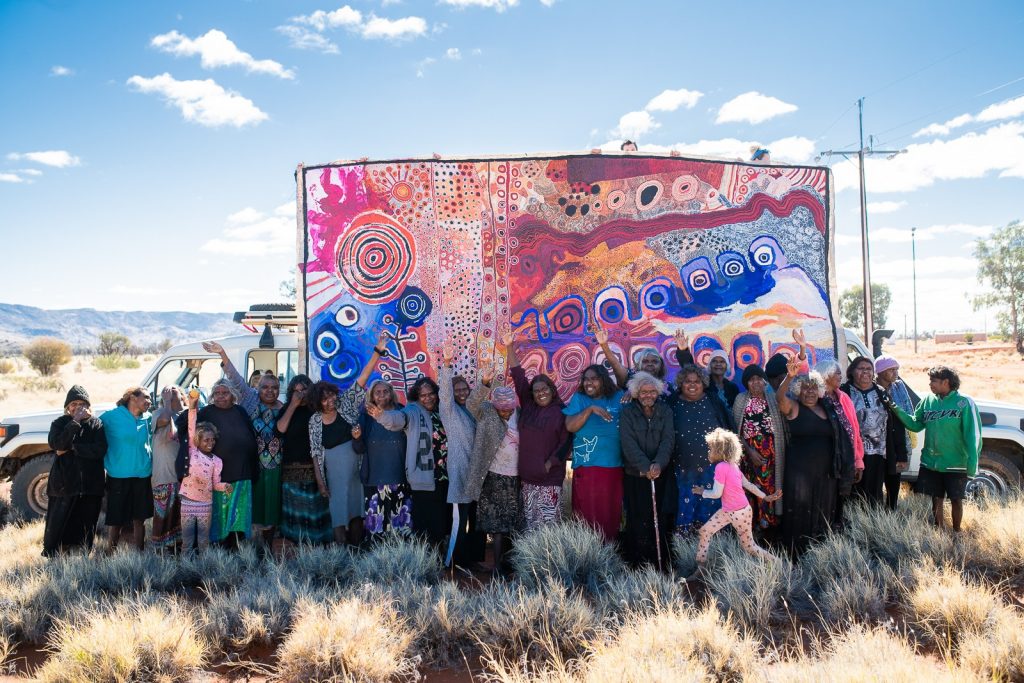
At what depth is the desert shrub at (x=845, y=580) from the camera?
4559 millimetres

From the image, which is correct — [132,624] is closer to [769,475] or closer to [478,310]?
[478,310]

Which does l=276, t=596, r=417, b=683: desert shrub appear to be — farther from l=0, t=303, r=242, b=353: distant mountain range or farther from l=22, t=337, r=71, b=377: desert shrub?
l=0, t=303, r=242, b=353: distant mountain range

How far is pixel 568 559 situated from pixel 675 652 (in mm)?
1534

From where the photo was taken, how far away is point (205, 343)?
6.99 meters

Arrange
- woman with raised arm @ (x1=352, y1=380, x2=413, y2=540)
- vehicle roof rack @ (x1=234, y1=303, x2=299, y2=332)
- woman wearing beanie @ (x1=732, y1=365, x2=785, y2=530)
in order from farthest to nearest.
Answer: vehicle roof rack @ (x1=234, y1=303, x2=299, y2=332) < woman with raised arm @ (x1=352, y1=380, x2=413, y2=540) < woman wearing beanie @ (x1=732, y1=365, x2=785, y2=530)

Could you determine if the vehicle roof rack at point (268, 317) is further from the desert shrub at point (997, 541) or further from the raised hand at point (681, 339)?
the desert shrub at point (997, 541)

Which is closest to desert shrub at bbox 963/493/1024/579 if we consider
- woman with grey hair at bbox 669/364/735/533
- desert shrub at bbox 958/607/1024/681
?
desert shrub at bbox 958/607/1024/681

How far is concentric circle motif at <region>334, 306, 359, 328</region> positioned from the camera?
23.4ft

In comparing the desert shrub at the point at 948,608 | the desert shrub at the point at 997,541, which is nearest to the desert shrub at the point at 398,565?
the desert shrub at the point at 948,608

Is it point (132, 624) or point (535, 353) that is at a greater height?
point (535, 353)

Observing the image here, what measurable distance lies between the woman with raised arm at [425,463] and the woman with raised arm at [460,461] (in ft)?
0.36

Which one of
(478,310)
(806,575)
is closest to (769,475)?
(806,575)

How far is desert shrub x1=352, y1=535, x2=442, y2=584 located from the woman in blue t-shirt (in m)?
1.30

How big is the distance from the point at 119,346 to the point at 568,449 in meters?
47.8
